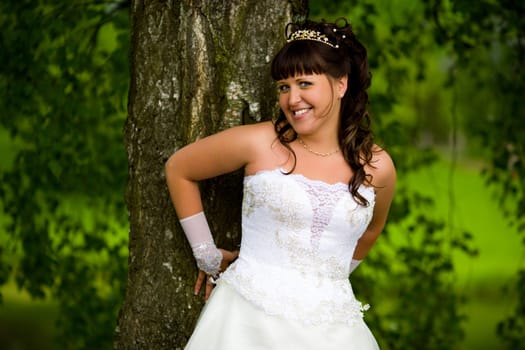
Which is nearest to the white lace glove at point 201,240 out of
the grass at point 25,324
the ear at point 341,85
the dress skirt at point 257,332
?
the dress skirt at point 257,332

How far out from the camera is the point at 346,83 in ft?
11.1

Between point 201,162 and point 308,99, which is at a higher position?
point 308,99

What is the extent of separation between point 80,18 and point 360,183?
3305mm

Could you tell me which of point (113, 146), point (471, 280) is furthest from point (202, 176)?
point (471, 280)

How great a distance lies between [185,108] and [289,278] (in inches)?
33.7

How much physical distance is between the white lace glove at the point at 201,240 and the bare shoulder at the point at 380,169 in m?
0.69

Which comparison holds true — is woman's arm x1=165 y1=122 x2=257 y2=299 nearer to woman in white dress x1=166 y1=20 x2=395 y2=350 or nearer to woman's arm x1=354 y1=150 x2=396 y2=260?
woman in white dress x1=166 y1=20 x2=395 y2=350

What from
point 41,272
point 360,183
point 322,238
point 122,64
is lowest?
point 41,272

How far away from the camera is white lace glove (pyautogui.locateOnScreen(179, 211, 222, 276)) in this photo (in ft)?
11.5

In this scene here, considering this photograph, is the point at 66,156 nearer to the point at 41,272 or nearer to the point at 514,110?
the point at 41,272

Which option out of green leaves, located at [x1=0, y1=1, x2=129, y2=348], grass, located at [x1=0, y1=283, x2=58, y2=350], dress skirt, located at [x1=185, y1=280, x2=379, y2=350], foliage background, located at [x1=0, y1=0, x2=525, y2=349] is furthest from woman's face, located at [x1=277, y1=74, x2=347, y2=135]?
grass, located at [x1=0, y1=283, x2=58, y2=350]

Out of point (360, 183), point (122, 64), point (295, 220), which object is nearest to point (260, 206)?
point (295, 220)

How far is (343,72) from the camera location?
335cm

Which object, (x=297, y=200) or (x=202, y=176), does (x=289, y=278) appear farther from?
(x=202, y=176)
